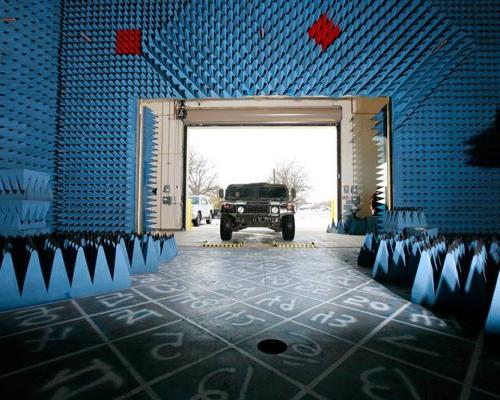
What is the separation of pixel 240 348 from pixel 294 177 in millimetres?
27714

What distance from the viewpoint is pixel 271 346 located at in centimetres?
146

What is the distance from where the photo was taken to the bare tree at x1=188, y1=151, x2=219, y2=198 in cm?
2583

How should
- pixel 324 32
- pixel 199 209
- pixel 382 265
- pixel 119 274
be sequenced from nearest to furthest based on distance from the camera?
1. pixel 119 274
2. pixel 382 265
3. pixel 324 32
4. pixel 199 209

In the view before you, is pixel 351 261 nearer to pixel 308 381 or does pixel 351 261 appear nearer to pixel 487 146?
pixel 308 381

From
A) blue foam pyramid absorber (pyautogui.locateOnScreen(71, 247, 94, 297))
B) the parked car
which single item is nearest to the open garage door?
the parked car

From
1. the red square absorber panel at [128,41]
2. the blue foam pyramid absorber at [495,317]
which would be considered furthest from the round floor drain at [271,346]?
the red square absorber panel at [128,41]

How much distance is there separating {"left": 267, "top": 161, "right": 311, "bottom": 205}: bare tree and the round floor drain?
2656 centimetres

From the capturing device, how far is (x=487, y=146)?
5.59 meters

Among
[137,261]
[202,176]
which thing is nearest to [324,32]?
[137,261]

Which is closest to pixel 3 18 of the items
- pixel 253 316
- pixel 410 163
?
pixel 253 316

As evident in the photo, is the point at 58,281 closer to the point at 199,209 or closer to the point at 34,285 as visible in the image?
the point at 34,285

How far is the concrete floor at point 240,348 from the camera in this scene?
1.11 metres

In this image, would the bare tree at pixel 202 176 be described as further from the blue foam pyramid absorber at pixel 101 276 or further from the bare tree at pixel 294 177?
the blue foam pyramid absorber at pixel 101 276

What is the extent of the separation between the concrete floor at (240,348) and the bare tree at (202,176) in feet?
78.4
